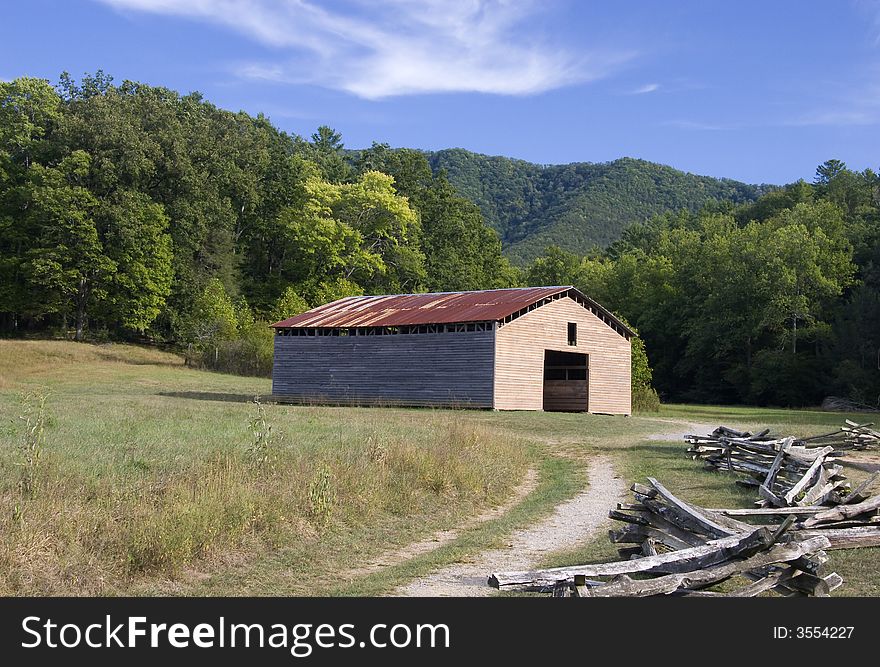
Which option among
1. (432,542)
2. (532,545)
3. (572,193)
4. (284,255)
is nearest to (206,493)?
(432,542)

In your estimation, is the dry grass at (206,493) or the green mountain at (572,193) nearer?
the dry grass at (206,493)

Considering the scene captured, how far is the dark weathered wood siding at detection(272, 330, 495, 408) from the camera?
119 feet

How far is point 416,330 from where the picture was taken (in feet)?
126

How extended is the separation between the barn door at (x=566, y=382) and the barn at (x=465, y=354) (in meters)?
0.05

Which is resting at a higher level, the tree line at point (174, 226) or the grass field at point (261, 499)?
the tree line at point (174, 226)

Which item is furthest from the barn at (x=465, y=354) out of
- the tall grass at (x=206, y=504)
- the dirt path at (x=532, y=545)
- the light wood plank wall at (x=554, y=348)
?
the tall grass at (x=206, y=504)

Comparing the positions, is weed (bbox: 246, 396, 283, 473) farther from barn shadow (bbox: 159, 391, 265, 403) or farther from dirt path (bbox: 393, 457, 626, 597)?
barn shadow (bbox: 159, 391, 265, 403)

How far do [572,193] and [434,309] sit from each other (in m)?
138

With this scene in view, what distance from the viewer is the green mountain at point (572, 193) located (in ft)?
516

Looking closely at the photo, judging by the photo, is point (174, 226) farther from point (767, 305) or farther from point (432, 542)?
point (432, 542)

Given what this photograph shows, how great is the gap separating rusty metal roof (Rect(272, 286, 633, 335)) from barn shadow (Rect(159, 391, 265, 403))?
13.0ft

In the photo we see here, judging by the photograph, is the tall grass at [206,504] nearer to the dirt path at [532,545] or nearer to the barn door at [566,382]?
the dirt path at [532,545]
